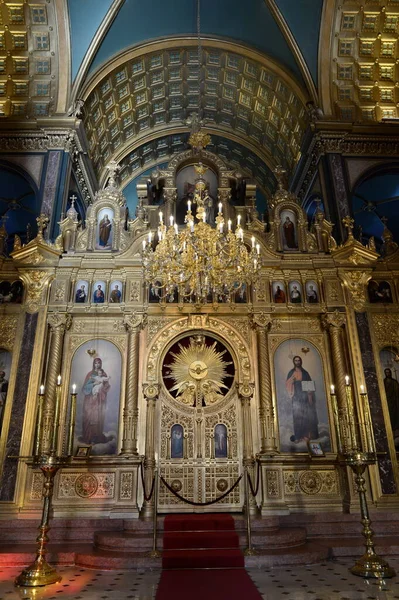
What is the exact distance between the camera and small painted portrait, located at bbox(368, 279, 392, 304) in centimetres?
1082

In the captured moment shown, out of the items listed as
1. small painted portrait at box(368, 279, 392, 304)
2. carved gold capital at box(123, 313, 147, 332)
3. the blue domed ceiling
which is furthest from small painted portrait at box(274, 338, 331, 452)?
the blue domed ceiling

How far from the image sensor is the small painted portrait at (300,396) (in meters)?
9.62

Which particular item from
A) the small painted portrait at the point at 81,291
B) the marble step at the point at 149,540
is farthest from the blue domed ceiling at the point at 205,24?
the marble step at the point at 149,540

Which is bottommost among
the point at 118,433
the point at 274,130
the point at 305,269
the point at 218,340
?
the point at 118,433

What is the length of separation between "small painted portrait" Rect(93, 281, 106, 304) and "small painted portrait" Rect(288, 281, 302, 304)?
4467 millimetres

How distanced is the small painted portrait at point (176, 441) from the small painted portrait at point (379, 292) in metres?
5.52

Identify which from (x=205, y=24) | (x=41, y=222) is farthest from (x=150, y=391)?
(x=205, y=24)

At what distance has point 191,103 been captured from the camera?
17.4 meters

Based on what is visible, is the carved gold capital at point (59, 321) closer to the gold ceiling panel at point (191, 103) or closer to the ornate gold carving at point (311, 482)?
the ornate gold carving at point (311, 482)

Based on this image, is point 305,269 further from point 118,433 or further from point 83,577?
point 83,577

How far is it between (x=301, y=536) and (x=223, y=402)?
10.5 ft

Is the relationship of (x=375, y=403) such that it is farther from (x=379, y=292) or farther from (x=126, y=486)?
(x=126, y=486)

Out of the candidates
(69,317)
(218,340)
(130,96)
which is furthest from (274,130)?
(69,317)

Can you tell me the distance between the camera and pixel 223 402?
10102 millimetres
